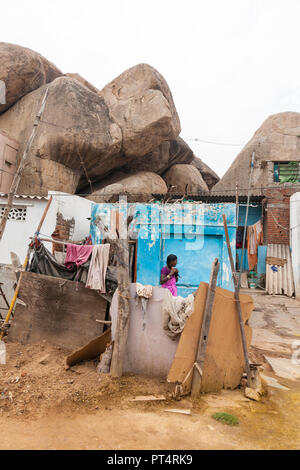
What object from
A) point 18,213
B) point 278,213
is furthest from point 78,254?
point 278,213

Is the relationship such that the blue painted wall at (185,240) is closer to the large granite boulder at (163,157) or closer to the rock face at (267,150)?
the rock face at (267,150)

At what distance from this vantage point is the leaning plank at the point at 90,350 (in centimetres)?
459

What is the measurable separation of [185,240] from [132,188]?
7.07 meters

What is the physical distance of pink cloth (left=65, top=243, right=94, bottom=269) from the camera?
5.52 metres

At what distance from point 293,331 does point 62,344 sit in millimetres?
5900

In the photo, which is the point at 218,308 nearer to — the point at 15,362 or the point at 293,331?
the point at 15,362

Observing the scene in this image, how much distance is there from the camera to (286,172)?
17.1 m

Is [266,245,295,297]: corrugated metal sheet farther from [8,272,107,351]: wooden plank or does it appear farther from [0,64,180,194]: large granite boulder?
[0,64,180,194]: large granite boulder

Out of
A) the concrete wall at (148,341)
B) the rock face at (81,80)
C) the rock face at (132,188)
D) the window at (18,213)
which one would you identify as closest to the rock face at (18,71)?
the rock face at (81,80)

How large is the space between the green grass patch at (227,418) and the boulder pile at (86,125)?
42.5 ft

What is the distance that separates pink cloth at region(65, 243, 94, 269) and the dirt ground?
63.6 inches

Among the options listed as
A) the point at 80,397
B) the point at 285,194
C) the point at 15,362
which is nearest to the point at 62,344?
the point at 15,362

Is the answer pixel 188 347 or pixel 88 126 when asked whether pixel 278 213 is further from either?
pixel 188 347

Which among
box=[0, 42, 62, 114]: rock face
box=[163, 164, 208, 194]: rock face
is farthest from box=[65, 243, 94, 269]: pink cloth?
box=[163, 164, 208, 194]: rock face
